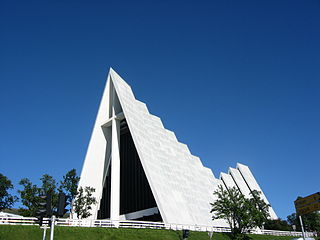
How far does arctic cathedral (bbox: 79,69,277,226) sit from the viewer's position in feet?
130

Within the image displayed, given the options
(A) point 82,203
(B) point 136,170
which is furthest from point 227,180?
(A) point 82,203

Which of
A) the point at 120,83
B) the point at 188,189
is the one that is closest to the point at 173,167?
the point at 188,189

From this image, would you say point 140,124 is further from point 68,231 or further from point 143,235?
point 68,231

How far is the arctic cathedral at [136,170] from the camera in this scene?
3969 centimetres

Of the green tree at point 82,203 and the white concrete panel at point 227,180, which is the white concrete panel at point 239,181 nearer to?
the white concrete panel at point 227,180

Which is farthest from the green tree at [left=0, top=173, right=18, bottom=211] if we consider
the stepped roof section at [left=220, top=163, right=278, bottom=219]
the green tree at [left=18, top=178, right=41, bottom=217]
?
the stepped roof section at [left=220, top=163, right=278, bottom=219]

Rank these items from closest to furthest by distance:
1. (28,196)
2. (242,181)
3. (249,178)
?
(28,196) → (242,181) → (249,178)

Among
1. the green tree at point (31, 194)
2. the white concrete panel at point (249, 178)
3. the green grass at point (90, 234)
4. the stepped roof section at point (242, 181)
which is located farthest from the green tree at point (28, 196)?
the white concrete panel at point (249, 178)

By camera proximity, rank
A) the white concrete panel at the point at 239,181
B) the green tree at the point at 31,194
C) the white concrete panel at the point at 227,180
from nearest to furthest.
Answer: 1. the green tree at the point at 31,194
2. the white concrete panel at the point at 227,180
3. the white concrete panel at the point at 239,181

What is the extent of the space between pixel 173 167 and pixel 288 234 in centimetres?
2793

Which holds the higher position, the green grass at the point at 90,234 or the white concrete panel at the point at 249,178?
the white concrete panel at the point at 249,178

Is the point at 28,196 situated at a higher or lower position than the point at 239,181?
lower

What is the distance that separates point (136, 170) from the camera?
44.0 meters

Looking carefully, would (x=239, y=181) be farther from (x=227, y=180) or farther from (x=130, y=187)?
(x=130, y=187)
